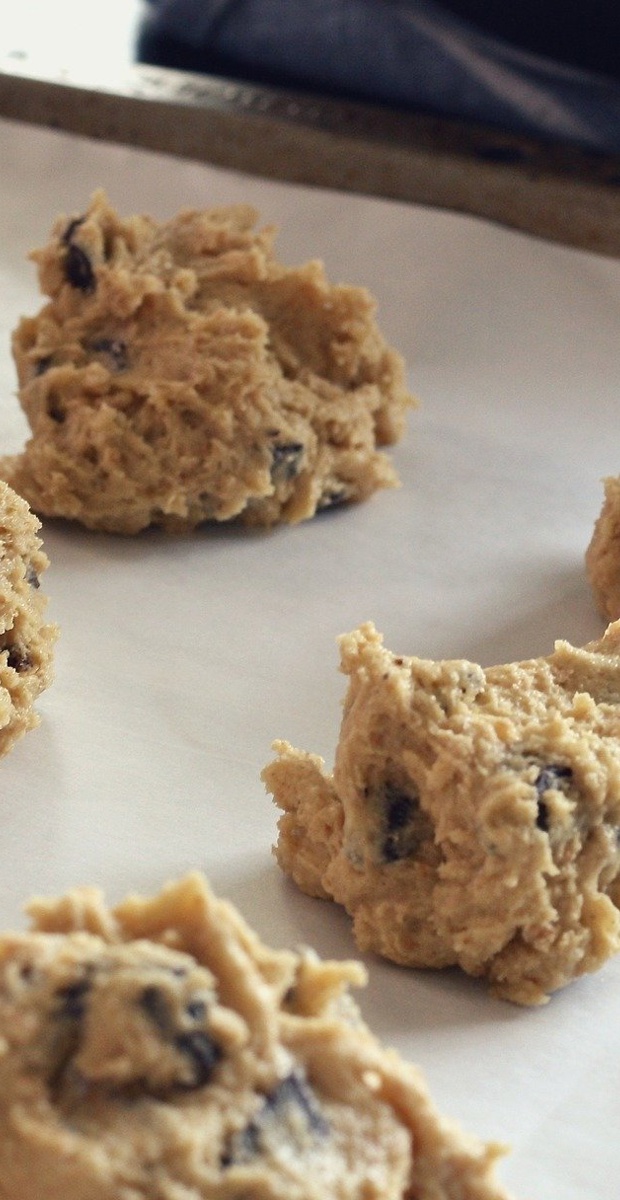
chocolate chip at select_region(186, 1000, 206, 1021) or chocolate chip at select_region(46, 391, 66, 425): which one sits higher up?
chocolate chip at select_region(186, 1000, 206, 1021)

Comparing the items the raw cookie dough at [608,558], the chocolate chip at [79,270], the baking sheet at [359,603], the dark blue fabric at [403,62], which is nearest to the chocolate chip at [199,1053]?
the baking sheet at [359,603]

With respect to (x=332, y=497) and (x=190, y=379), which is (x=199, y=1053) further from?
(x=332, y=497)

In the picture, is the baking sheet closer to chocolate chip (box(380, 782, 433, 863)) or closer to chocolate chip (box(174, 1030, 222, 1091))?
chocolate chip (box(380, 782, 433, 863))

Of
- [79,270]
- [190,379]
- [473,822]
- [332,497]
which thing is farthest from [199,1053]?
[79,270]

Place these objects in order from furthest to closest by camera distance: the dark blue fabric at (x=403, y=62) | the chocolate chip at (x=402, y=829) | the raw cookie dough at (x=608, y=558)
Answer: the dark blue fabric at (x=403, y=62), the raw cookie dough at (x=608, y=558), the chocolate chip at (x=402, y=829)

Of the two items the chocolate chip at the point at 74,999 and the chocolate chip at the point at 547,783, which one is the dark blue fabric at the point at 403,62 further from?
the chocolate chip at the point at 74,999

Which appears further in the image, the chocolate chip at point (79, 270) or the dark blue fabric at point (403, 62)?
the dark blue fabric at point (403, 62)

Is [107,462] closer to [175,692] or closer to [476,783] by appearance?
[175,692]

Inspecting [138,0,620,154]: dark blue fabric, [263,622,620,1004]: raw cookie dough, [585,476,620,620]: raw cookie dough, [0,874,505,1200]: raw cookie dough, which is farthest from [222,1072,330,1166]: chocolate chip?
[138,0,620,154]: dark blue fabric
